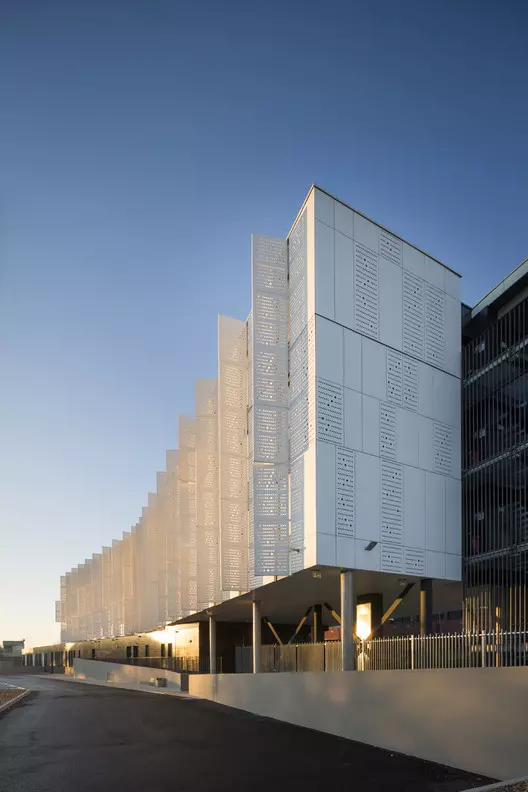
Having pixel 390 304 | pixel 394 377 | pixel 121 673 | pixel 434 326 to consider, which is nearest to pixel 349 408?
pixel 394 377

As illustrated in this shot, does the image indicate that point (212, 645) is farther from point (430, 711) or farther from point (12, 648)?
point (12, 648)

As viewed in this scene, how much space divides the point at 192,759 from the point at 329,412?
404 inches

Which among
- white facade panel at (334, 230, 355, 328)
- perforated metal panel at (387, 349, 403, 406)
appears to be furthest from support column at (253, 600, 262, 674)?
white facade panel at (334, 230, 355, 328)

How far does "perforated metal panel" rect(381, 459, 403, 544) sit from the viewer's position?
24.6m

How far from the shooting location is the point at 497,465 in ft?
84.2

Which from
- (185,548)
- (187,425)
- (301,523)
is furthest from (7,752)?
(187,425)

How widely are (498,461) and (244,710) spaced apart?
43.4 feet

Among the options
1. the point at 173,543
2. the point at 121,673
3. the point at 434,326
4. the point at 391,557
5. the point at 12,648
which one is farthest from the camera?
the point at 12,648

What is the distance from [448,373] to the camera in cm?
2791

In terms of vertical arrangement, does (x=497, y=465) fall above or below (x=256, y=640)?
above

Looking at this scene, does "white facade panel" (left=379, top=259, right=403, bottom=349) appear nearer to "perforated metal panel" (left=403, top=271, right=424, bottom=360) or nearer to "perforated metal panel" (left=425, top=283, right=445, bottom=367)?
"perforated metal panel" (left=403, top=271, right=424, bottom=360)

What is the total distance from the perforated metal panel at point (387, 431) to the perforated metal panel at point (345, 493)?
1.59 m

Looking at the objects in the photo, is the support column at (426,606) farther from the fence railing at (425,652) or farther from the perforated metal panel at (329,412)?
the perforated metal panel at (329,412)

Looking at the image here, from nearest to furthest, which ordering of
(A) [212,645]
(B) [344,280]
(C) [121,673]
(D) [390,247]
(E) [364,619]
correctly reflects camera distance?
(B) [344,280] < (D) [390,247] < (E) [364,619] < (A) [212,645] < (C) [121,673]
